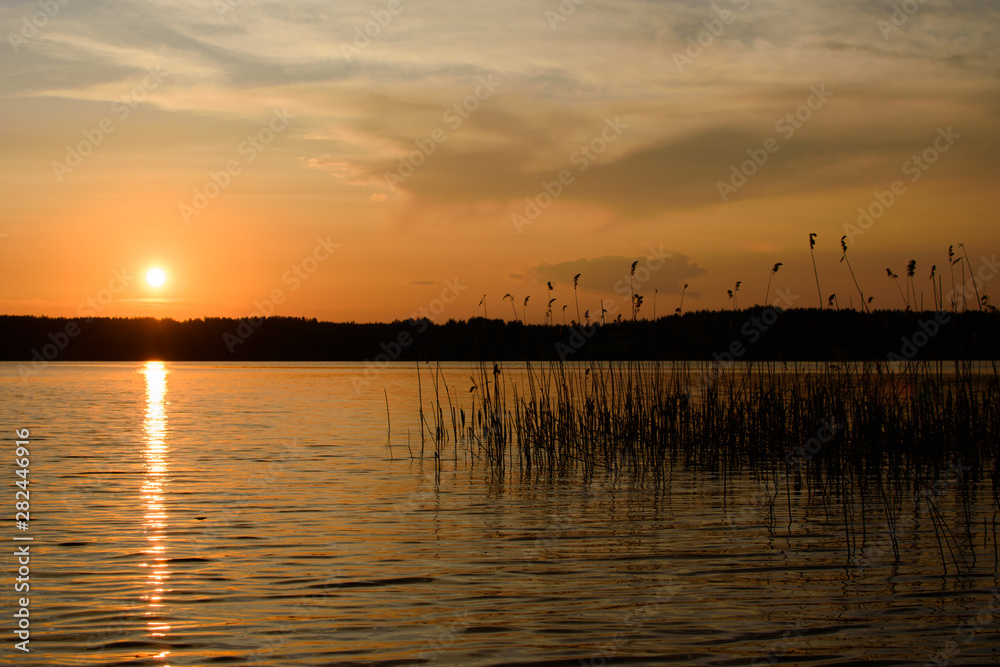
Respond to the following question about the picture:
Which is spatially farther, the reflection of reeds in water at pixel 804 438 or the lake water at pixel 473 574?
the reflection of reeds in water at pixel 804 438

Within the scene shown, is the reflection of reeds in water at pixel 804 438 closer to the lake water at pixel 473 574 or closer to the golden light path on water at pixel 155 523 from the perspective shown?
the lake water at pixel 473 574

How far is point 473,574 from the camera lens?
228 inches

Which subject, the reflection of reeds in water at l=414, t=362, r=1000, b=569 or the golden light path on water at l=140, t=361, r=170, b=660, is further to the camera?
the reflection of reeds in water at l=414, t=362, r=1000, b=569

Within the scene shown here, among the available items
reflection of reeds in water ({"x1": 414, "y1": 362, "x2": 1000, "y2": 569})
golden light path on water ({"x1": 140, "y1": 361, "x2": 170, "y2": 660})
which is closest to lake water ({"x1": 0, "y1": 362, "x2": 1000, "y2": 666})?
golden light path on water ({"x1": 140, "y1": 361, "x2": 170, "y2": 660})

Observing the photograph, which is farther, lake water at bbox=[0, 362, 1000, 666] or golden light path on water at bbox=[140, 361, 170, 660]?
golden light path on water at bbox=[140, 361, 170, 660]

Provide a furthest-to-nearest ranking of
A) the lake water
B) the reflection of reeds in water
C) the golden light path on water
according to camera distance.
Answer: the reflection of reeds in water → the golden light path on water → the lake water

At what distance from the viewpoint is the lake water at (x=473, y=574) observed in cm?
437

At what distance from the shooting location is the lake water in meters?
4.37

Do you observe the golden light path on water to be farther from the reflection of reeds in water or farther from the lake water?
the reflection of reeds in water

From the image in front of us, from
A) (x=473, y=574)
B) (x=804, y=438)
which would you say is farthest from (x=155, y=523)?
(x=804, y=438)

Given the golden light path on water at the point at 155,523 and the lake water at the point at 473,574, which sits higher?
the golden light path on water at the point at 155,523

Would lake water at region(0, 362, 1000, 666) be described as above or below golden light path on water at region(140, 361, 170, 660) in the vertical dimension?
below

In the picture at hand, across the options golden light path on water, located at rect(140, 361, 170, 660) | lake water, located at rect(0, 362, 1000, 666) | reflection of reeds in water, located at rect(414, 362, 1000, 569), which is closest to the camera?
lake water, located at rect(0, 362, 1000, 666)

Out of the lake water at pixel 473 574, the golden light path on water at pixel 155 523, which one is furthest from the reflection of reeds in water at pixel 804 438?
the golden light path on water at pixel 155 523
